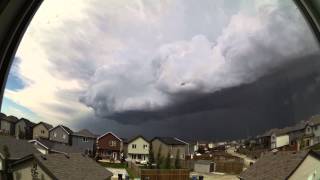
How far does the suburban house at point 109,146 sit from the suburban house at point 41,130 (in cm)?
20

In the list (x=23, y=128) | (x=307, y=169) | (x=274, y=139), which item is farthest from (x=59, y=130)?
(x=307, y=169)

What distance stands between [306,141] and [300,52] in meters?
0.30

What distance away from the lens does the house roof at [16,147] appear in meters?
1.62

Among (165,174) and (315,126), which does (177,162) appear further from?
(315,126)

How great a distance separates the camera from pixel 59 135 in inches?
64.2

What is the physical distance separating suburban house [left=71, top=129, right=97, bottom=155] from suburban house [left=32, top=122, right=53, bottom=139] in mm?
102

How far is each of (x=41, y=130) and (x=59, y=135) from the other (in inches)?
2.8

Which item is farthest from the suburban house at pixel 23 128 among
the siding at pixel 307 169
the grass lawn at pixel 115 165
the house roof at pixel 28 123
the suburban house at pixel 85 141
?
the siding at pixel 307 169

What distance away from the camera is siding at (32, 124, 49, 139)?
5.23 ft

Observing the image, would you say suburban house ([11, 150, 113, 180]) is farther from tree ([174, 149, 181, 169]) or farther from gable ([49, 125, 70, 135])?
tree ([174, 149, 181, 169])

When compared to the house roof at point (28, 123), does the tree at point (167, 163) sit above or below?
below

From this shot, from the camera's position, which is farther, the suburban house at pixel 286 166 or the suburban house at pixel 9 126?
the suburban house at pixel 9 126

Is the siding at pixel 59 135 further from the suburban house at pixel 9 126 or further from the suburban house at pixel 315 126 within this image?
the suburban house at pixel 315 126

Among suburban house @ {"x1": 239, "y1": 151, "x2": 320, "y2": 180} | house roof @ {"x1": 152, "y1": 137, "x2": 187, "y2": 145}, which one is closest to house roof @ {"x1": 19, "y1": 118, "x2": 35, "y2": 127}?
house roof @ {"x1": 152, "y1": 137, "x2": 187, "y2": 145}
